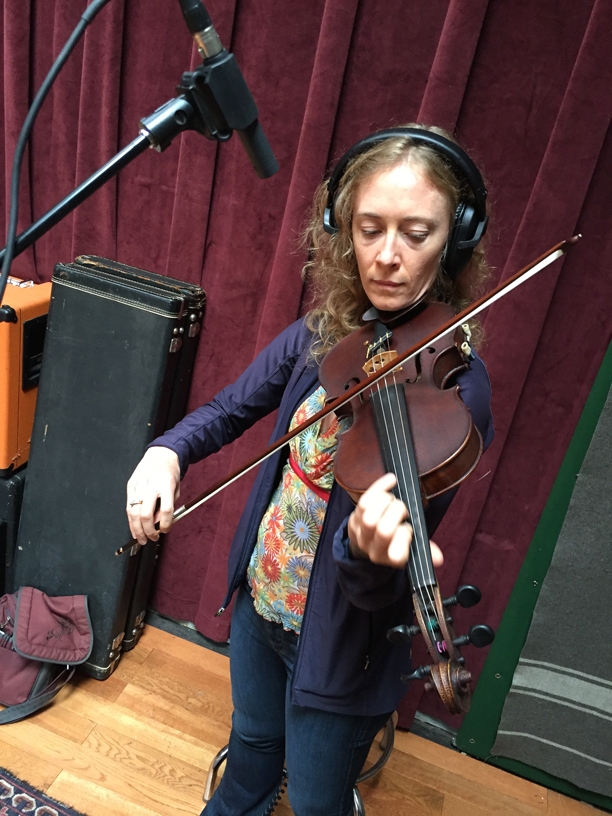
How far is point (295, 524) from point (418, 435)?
1.07ft

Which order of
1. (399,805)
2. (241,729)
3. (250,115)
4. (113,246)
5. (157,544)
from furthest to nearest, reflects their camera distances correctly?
(157,544)
(113,246)
(399,805)
(241,729)
(250,115)

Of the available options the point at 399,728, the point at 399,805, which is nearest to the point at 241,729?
the point at 399,805

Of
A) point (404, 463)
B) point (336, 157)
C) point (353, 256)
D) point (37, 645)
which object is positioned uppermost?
point (336, 157)

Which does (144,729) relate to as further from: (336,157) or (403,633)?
(336,157)

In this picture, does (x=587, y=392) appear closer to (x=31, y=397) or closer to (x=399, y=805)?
(x=399, y=805)

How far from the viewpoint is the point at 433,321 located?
91 centimetres

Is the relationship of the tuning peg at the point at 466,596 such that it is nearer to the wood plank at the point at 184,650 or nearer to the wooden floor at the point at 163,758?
the wooden floor at the point at 163,758

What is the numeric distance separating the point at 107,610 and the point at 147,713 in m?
0.28

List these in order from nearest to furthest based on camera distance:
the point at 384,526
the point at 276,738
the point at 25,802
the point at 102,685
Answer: the point at 384,526 → the point at 276,738 → the point at 25,802 → the point at 102,685

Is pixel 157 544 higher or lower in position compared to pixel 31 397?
lower

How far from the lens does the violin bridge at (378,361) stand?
0.90 metres

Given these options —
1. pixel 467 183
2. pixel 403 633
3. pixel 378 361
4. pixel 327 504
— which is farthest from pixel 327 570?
pixel 467 183

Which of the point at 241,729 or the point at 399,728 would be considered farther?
the point at 399,728

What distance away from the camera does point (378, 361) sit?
0.91 m
